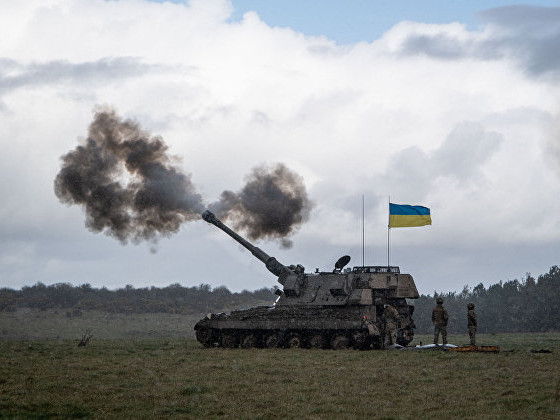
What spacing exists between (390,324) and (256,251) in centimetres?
692

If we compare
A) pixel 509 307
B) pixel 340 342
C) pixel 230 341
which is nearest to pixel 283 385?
pixel 340 342

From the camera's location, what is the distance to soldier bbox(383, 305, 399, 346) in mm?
31891

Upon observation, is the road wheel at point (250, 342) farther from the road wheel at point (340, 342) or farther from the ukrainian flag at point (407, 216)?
the ukrainian flag at point (407, 216)

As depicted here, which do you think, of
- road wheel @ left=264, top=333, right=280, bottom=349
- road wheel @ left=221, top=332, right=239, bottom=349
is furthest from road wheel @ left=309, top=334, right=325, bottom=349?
road wheel @ left=221, top=332, right=239, bottom=349

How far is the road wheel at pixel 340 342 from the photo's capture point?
30609 millimetres

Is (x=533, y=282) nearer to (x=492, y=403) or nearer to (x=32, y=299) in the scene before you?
(x=32, y=299)

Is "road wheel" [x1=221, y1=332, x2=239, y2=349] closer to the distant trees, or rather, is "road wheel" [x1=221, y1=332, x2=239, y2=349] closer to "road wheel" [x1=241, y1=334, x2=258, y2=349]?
"road wheel" [x1=241, y1=334, x2=258, y2=349]

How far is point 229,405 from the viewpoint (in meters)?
15.5

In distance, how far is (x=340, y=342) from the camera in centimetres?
3070

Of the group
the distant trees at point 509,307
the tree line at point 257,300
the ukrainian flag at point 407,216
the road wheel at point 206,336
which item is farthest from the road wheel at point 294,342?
the distant trees at point 509,307

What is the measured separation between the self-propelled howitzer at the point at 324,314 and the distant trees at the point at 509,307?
30703mm

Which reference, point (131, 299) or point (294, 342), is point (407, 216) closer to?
point (294, 342)

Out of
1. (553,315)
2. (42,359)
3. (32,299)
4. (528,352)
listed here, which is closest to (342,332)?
(528,352)

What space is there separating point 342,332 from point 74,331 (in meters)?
27.7
